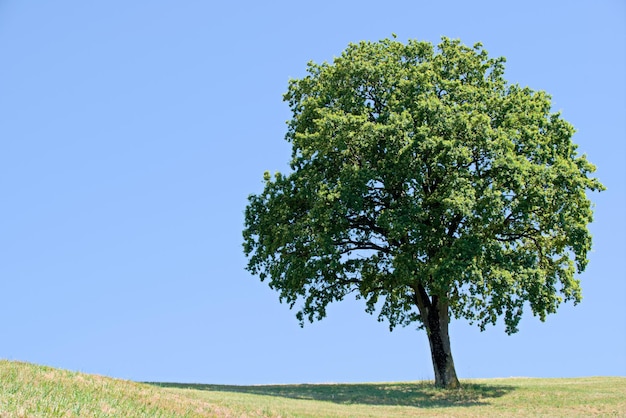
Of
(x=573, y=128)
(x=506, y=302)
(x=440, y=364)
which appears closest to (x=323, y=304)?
(x=440, y=364)

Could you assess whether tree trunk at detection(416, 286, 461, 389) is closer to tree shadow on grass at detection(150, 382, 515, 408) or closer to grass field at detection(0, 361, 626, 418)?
tree shadow on grass at detection(150, 382, 515, 408)

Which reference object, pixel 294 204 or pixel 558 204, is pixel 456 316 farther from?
pixel 294 204

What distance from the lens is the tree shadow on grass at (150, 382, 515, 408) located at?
32.2 metres

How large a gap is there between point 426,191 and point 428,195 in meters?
0.39

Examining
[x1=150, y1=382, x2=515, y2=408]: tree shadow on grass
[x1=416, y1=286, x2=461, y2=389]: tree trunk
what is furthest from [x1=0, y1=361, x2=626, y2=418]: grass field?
[x1=416, y1=286, x2=461, y2=389]: tree trunk

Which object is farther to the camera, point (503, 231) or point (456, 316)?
point (456, 316)

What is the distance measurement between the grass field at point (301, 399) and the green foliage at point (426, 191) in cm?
439

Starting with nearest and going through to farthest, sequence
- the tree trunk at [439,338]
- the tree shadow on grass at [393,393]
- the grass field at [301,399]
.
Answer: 1. the grass field at [301,399]
2. the tree shadow on grass at [393,393]
3. the tree trunk at [439,338]

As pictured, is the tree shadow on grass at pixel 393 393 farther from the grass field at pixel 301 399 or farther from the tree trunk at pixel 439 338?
the tree trunk at pixel 439 338

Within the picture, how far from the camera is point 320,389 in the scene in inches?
1473

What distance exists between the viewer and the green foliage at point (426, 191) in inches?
1318

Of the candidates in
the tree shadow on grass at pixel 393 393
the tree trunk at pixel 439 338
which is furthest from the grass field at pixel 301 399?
the tree trunk at pixel 439 338

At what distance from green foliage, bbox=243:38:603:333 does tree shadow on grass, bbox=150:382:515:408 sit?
13.3 ft

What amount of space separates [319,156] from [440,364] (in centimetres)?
1355
